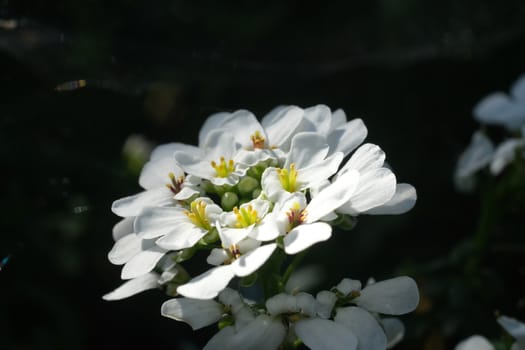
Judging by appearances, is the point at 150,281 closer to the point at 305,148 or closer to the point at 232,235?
the point at 232,235

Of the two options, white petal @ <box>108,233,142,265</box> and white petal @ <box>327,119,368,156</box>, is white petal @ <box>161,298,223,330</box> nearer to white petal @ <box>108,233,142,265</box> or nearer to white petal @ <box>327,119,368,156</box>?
white petal @ <box>108,233,142,265</box>

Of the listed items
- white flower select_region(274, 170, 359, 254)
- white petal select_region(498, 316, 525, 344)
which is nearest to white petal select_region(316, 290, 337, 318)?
white flower select_region(274, 170, 359, 254)

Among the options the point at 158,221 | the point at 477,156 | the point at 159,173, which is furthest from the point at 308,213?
the point at 477,156

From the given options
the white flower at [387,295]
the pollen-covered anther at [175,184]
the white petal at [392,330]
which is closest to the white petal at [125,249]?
the pollen-covered anther at [175,184]

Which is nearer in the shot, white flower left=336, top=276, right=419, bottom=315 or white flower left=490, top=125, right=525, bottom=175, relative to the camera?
white flower left=336, top=276, right=419, bottom=315

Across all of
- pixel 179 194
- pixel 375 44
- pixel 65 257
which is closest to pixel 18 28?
pixel 65 257

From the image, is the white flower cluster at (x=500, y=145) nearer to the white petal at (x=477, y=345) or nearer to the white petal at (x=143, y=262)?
the white petal at (x=477, y=345)
